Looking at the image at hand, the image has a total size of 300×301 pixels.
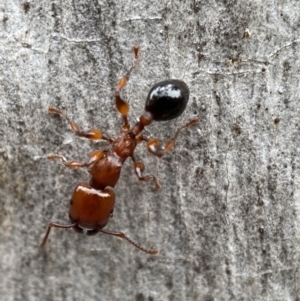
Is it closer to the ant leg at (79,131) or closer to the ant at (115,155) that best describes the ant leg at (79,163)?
the ant at (115,155)

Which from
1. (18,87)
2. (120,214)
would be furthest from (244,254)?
(18,87)

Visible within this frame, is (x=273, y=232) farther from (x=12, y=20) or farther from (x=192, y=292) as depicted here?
(x=12, y=20)

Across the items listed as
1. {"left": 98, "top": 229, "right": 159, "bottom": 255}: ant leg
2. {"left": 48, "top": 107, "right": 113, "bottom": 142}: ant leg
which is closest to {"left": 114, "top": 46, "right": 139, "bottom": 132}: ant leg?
{"left": 48, "top": 107, "right": 113, "bottom": 142}: ant leg

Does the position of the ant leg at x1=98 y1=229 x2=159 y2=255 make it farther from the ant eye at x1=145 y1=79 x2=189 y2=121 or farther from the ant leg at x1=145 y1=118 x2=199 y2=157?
the ant eye at x1=145 y1=79 x2=189 y2=121

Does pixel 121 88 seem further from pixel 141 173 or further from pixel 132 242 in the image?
pixel 132 242

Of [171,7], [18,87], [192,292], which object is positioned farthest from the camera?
[192,292]

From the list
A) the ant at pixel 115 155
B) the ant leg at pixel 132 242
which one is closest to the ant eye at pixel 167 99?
the ant at pixel 115 155

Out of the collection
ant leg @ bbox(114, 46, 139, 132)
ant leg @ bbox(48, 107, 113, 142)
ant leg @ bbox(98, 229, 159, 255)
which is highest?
ant leg @ bbox(114, 46, 139, 132)
